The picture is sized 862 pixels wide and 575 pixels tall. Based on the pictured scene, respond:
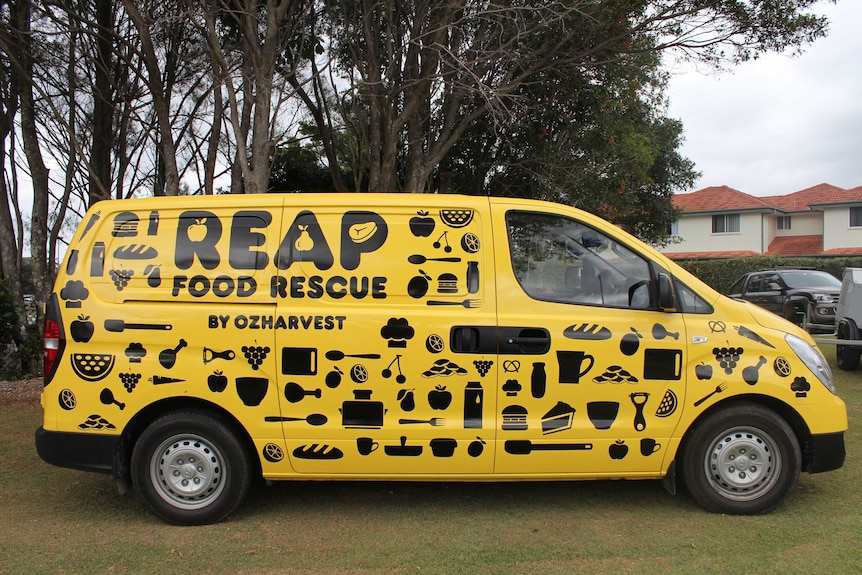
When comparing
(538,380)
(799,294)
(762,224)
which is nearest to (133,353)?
(538,380)

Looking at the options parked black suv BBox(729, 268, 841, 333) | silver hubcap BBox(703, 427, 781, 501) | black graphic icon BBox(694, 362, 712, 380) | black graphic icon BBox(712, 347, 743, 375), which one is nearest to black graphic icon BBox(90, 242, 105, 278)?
black graphic icon BBox(694, 362, 712, 380)

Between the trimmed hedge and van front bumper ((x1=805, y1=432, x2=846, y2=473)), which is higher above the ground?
the trimmed hedge

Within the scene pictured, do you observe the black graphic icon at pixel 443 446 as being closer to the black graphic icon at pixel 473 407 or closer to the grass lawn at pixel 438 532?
the black graphic icon at pixel 473 407

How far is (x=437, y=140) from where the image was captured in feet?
37.7

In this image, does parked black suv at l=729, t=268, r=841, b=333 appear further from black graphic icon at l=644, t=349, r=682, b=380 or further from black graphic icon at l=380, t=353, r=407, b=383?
black graphic icon at l=380, t=353, r=407, b=383

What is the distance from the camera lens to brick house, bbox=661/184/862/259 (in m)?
33.1

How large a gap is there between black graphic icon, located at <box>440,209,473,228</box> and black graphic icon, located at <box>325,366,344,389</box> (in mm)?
1194

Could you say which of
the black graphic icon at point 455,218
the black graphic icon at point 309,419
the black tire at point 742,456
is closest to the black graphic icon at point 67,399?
the black graphic icon at point 309,419

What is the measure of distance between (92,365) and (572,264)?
126 inches

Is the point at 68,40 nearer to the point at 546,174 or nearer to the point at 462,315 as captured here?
the point at 546,174

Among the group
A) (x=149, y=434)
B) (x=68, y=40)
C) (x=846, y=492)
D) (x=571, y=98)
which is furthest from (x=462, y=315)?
(x=68, y=40)

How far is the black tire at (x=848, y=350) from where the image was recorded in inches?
367

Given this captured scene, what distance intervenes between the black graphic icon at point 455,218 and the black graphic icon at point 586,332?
96cm

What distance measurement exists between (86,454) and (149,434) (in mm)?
443
